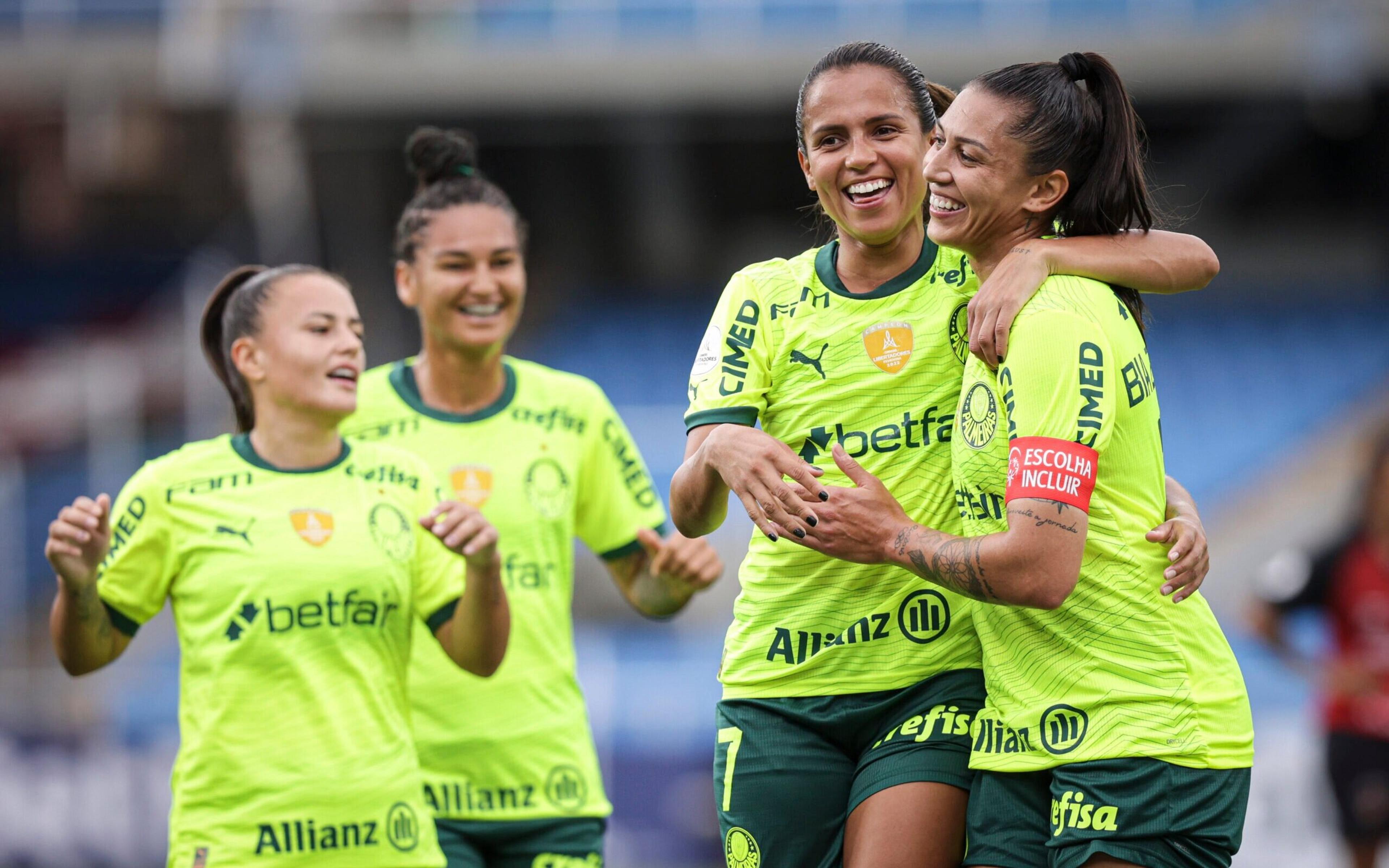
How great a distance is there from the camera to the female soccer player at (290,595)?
393cm

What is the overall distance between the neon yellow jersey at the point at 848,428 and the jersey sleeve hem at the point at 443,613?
1003mm

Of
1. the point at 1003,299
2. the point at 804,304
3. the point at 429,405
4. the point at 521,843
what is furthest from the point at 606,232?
the point at 1003,299

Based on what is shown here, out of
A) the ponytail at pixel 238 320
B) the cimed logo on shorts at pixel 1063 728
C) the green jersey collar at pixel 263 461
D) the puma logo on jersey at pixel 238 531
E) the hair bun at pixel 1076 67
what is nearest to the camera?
the cimed logo on shorts at pixel 1063 728

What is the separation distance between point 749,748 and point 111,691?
853 centimetres

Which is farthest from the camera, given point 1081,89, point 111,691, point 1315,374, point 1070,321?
point 1315,374

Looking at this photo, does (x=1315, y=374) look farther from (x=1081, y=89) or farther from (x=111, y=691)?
(x=1081, y=89)

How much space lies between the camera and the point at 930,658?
3.48 m

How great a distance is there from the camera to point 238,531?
161 inches

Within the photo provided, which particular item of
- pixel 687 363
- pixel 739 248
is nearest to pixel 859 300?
pixel 687 363

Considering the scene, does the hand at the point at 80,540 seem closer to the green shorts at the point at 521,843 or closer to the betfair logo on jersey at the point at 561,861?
the green shorts at the point at 521,843

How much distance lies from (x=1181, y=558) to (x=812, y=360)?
92cm

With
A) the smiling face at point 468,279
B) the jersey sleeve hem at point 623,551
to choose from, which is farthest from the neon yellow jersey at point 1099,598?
the smiling face at point 468,279

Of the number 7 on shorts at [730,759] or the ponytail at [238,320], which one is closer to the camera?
the number 7 on shorts at [730,759]

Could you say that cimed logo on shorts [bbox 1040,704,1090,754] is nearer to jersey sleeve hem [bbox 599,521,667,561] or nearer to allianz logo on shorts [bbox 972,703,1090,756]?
allianz logo on shorts [bbox 972,703,1090,756]
